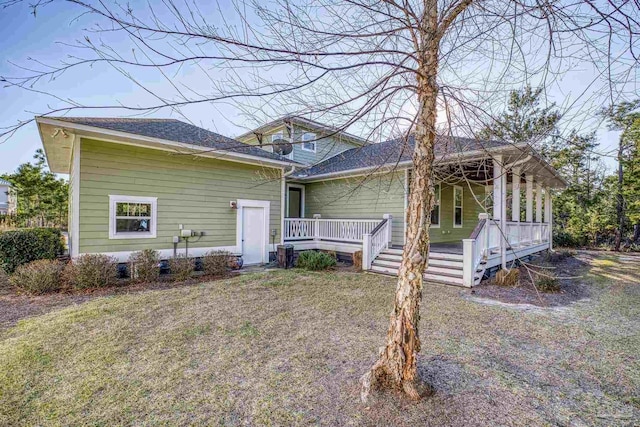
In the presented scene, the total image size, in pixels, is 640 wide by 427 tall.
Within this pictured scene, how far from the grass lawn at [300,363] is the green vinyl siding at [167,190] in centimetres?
252

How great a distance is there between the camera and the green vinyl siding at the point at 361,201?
10.5 metres

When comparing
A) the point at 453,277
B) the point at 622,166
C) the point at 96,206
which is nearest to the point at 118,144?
the point at 96,206

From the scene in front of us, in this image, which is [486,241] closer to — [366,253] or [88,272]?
[366,253]

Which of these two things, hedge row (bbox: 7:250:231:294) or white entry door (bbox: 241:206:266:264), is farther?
white entry door (bbox: 241:206:266:264)

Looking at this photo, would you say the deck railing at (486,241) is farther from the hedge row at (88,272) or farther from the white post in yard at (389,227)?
the hedge row at (88,272)

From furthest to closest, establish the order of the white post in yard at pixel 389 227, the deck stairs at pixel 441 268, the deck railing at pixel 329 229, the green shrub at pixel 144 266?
the deck railing at pixel 329 229 < the white post in yard at pixel 389 227 < the deck stairs at pixel 441 268 < the green shrub at pixel 144 266

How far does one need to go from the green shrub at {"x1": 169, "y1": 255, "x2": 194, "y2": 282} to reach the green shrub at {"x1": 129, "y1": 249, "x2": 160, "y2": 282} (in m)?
0.34

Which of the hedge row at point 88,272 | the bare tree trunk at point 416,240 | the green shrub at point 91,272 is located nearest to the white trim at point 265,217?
the hedge row at point 88,272

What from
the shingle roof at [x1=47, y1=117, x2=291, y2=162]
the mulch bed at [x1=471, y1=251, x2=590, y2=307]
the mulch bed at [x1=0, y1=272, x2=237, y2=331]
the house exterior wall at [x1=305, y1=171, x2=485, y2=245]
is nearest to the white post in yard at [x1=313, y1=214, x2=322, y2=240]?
the house exterior wall at [x1=305, y1=171, x2=485, y2=245]

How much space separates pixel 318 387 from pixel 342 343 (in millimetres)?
1095

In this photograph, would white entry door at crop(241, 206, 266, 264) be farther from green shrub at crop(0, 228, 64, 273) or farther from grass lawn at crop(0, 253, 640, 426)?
green shrub at crop(0, 228, 64, 273)

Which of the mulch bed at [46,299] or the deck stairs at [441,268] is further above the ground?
the deck stairs at [441,268]

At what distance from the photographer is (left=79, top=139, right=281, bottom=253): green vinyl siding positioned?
7.34 metres

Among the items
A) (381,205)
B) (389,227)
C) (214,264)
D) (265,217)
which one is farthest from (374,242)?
(214,264)
